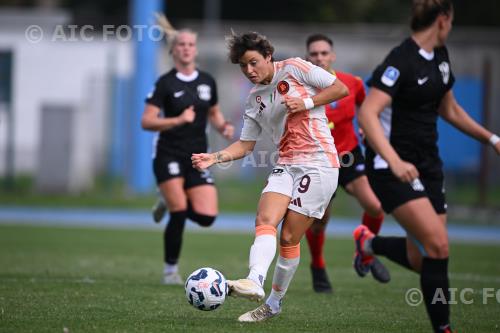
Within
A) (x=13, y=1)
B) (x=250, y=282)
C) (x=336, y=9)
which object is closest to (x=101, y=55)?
(x=336, y=9)

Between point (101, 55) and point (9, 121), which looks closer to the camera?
point (9, 121)

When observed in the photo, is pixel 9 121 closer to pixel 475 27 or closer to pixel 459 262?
pixel 459 262

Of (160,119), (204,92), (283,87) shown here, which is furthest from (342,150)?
(283,87)

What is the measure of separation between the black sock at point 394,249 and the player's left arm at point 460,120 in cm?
96

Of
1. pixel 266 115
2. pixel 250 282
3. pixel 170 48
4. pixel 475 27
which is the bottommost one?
pixel 250 282

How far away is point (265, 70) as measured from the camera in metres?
6.82

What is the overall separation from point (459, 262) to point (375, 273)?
4479 millimetres

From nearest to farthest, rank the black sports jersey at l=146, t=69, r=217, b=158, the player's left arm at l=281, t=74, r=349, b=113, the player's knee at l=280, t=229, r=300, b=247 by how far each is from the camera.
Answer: the player's left arm at l=281, t=74, r=349, b=113 < the player's knee at l=280, t=229, r=300, b=247 < the black sports jersey at l=146, t=69, r=217, b=158

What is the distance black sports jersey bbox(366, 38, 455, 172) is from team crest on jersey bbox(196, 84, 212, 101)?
3.83m

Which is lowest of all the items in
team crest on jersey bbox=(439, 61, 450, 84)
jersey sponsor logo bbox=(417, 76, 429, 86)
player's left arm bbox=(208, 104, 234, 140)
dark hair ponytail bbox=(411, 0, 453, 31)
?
player's left arm bbox=(208, 104, 234, 140)

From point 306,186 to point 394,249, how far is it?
873 millimetres

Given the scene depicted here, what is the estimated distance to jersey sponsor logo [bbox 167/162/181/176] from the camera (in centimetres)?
970

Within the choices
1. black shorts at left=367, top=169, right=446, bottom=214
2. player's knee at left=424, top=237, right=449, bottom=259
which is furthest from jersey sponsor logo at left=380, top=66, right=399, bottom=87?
player's knee at left=424, top=237, right=449, bottom=259

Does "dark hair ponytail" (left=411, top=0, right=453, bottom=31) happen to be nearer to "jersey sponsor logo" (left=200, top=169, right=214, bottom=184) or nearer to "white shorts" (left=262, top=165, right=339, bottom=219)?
"white shorts" (left=262, top=165, right=339, bottom=219)
